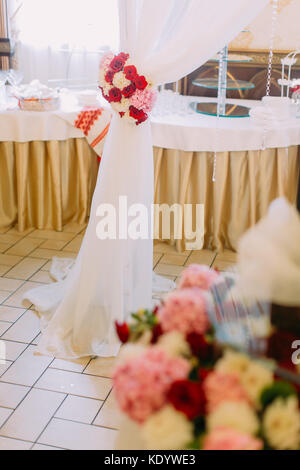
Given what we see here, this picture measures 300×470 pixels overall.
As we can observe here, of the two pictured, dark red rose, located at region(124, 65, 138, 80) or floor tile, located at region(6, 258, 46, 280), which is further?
floor tile, located at region(6, 258, 46, 280)

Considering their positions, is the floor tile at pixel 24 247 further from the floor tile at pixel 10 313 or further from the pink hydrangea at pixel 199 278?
the pink hydrangea at pixel 199 278

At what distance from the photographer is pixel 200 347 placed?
1155 millimetres

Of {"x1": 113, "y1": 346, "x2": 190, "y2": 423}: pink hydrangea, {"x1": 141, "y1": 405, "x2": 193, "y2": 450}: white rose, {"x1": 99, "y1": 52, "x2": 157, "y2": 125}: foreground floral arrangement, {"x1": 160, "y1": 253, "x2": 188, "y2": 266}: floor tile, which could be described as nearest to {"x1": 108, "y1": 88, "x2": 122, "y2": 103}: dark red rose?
{"x1": 99, "y1": 52, "x2": 157, "y2": 125}: foreground floral arrangement

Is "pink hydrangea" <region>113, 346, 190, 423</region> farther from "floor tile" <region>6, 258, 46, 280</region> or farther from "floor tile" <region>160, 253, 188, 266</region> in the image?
"floor tile" <region>160, 253, 188, 266</region>

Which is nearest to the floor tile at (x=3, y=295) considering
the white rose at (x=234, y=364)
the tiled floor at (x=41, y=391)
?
the tiled floor at (x=41, y=391)

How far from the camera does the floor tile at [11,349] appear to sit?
253 centimetres

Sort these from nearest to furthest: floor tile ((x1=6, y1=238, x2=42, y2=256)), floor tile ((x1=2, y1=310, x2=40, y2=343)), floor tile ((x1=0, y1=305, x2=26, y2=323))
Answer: floor tile ((x1=2, y1=310, x2=40, y2=343)) < floor tile ((x1=0, y1=305, x2=26, y2=323)) < floor tile ((x1=6, y1=238, x2=42, y2=256))

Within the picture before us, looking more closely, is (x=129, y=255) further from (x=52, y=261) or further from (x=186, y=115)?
(x=186, y=115)

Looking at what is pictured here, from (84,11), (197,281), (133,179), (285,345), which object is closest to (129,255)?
(133,179)

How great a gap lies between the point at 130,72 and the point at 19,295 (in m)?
1.31

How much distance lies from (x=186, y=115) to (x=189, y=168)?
0.36 metres

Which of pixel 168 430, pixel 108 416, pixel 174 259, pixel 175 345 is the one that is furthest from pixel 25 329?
pixel 168 430

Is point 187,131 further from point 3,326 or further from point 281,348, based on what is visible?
point 281,348

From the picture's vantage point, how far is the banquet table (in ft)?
10.9
